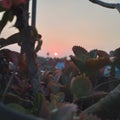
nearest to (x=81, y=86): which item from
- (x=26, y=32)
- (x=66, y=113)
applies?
(x=26, y=32)

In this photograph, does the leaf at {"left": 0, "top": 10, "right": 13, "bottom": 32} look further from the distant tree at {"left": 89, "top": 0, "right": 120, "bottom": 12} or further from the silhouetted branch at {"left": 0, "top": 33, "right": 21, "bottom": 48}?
the distant tree at {"left": 89, "top": 0, "right": 120, "bottom": 12}

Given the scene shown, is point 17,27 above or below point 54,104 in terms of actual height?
above

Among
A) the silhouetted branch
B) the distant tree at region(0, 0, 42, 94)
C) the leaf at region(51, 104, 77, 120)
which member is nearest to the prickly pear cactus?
the distant tree at region(0, 0, 42, 94)

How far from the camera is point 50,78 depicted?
1764mm

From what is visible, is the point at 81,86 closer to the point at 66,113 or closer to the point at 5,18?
the point at 5,18

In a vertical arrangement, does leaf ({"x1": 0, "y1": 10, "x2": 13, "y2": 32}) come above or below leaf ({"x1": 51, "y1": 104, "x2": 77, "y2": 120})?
above

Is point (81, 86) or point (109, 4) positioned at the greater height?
point (109, 4)

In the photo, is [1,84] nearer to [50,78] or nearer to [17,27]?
[17,27]

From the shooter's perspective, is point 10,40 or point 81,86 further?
point 10,40

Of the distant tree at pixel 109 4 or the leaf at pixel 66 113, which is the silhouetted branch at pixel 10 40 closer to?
the distant tree at pixel 109 4

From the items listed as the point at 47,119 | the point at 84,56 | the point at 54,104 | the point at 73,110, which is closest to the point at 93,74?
the point at 84,56

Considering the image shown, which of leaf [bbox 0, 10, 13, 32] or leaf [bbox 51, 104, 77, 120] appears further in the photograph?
leaf [bbox 0, 10, 13, 32]

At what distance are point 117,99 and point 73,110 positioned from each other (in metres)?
0.55

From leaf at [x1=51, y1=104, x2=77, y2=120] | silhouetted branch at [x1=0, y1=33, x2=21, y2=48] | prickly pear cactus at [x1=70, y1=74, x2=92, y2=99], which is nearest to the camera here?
leaf at [x1=51, y1=104, x2=77, y2=120]
